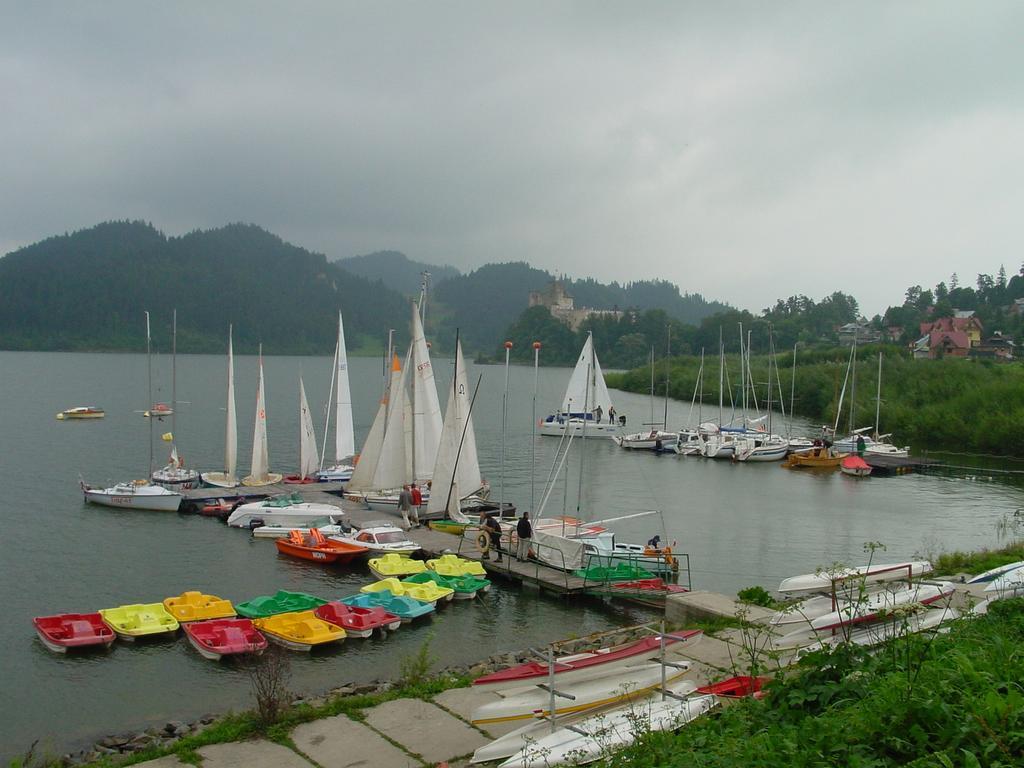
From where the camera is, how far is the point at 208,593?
22.9 meters

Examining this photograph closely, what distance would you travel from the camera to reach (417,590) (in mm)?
20797

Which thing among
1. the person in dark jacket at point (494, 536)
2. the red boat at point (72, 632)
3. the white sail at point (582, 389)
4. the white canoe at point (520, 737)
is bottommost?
the red boat at point (72, 632)

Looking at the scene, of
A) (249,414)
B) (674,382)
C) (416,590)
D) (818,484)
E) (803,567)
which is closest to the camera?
(416,590)

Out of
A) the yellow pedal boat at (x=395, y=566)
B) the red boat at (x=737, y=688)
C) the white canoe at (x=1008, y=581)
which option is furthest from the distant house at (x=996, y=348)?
the red boat at (x=737, y=688)

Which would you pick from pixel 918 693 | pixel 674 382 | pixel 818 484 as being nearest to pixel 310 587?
pixel 918 693

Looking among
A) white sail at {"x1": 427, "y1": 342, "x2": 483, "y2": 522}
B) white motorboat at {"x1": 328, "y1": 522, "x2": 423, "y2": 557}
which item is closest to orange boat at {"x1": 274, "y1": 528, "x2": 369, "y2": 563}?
white motorboat at {"x1": 328, "y1": 522, "x2": 423, "y2": 557}

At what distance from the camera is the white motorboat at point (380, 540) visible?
82.0 ft

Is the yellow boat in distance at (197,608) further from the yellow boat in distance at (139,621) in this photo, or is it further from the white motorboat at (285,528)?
the white motorboat at (285,528)

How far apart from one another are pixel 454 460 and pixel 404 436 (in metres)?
3.63

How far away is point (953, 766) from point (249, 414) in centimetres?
7963

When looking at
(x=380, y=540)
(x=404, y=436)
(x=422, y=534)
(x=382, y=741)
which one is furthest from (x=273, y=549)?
(x=382, y=741)

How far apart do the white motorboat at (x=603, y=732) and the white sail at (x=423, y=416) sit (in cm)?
2281

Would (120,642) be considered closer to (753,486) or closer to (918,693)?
(918,693)

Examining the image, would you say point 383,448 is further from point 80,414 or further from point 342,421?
point 80,414
